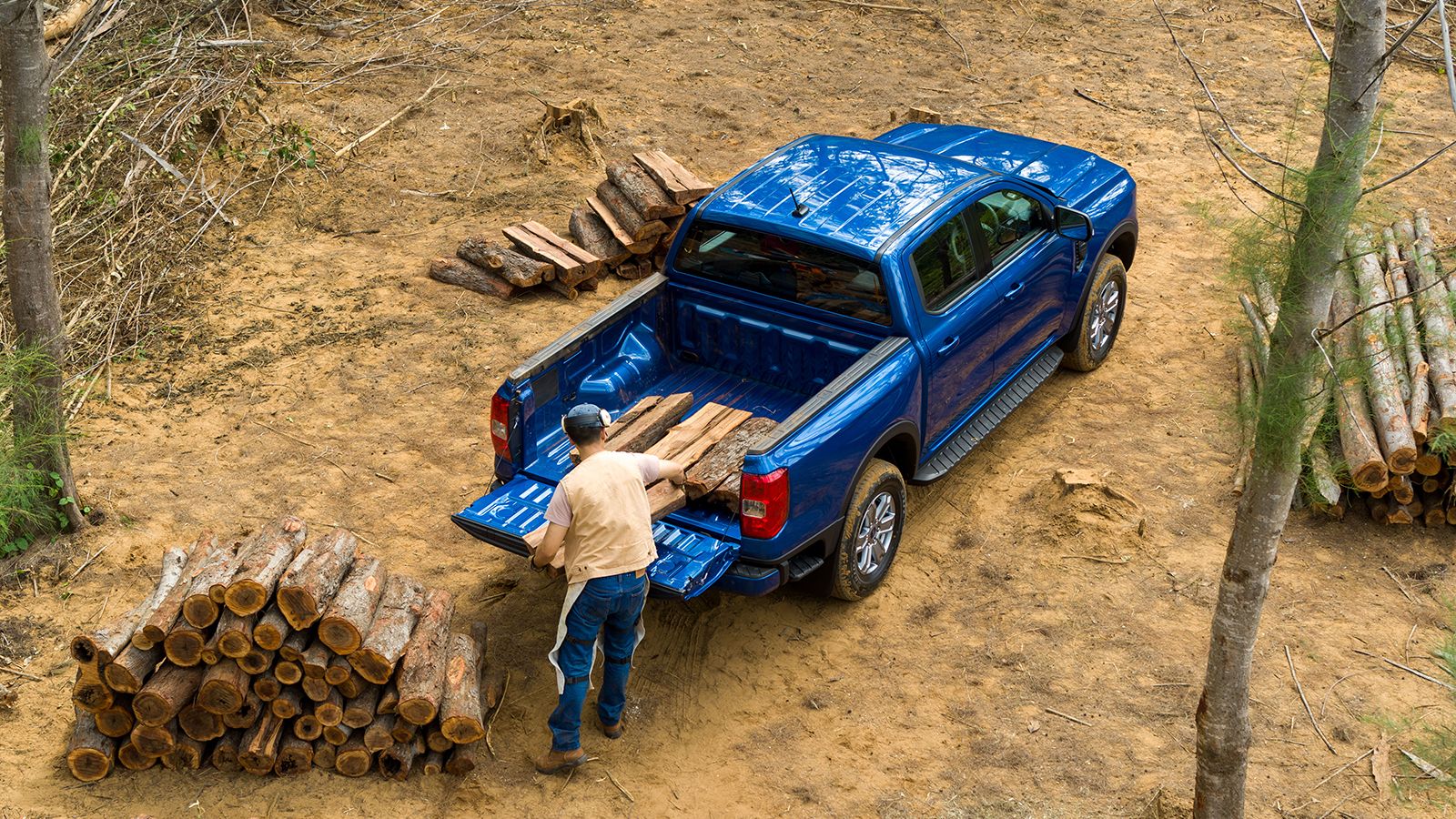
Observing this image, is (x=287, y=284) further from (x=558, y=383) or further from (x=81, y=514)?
(x=558, y=383)

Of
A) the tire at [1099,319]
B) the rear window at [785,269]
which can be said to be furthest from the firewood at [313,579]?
the tire at [1099,319]

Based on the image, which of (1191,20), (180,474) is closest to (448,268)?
(180,474)

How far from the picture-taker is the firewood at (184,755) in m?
5.86

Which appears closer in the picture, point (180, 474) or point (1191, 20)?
A: point (180, 474)

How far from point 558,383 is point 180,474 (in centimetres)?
285

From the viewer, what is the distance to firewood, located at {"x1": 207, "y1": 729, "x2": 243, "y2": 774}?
5.88m

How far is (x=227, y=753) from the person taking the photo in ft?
19.3

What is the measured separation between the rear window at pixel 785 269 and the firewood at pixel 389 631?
2568 millimetres

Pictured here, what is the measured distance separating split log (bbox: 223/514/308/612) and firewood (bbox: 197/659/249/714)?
29 cm

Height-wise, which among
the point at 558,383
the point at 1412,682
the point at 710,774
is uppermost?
the point at 558,383

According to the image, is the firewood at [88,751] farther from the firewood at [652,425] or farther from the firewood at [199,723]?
the firewood at [652,425]

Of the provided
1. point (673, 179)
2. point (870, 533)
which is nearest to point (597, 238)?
point (673, 179)

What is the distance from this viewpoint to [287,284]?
10.2m

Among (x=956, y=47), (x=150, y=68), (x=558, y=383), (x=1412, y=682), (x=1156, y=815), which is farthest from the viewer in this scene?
(x=956, y=47)
